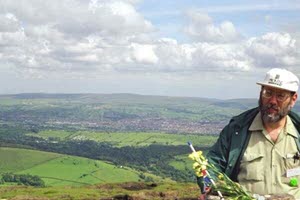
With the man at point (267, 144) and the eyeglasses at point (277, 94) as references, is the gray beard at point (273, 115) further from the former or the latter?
the eyeglasses at point (277, 94)

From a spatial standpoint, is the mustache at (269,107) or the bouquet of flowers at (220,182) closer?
the bouquet of flowers at (220,182)

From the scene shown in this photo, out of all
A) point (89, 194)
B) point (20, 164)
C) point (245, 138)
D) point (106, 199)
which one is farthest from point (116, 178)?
point (245, 138)

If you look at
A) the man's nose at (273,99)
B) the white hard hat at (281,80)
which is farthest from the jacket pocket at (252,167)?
the white hard hat at (281,80)

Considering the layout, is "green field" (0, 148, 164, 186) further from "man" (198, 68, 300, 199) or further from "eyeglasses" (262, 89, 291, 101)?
"eyeglasses" (262, 89, 291, 101)

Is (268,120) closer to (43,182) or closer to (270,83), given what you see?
(270,83)

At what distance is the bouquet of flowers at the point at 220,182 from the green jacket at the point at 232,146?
2214 millimetres

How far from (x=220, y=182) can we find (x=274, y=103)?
2.48 metres

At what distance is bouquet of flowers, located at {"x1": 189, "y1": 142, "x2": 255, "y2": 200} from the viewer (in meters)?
5.44

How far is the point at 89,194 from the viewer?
93.0 metres

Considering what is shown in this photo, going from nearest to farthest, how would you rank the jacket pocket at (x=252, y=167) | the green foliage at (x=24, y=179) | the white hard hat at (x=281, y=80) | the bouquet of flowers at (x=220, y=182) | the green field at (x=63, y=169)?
the bouquet of flowers at (x=220, y=182)
the white hard hat at (x=281, y=80)
the jacket pocket at (x=252, y=167)
the green foliage at (x=24, y=179)
the green field at (x=63, y=169)

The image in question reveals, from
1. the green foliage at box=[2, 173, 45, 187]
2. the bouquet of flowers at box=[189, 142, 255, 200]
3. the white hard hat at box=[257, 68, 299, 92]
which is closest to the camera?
the bouquet of flowers at box=[189, 142, 255, 200]

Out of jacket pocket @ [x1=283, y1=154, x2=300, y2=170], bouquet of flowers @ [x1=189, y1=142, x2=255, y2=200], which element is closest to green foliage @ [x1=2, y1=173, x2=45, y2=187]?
jacket pocket @ [x1=283, y1=154, x2=300, y2=170]

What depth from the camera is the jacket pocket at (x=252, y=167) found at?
26.0 feet

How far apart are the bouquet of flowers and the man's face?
2334 millimetres
